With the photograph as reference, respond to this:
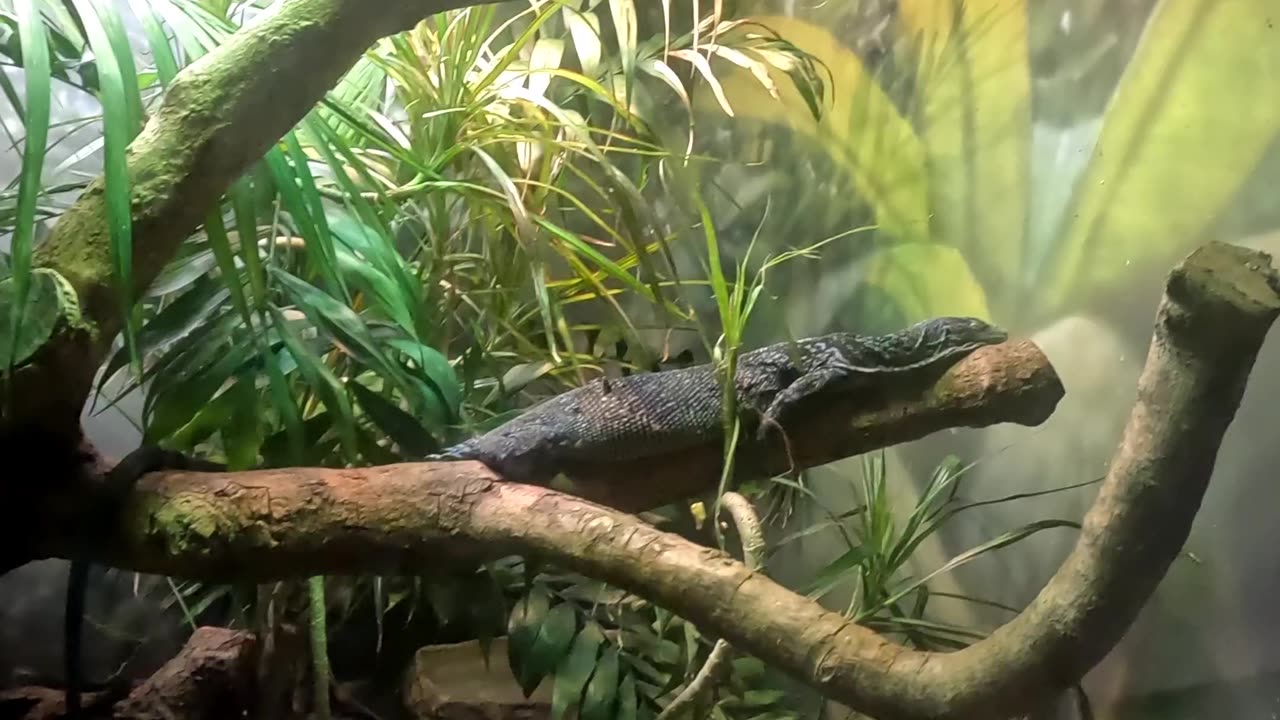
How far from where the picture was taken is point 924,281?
7.50ft

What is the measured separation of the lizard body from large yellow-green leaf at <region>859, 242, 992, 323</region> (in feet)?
0.99

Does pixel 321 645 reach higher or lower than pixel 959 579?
higher

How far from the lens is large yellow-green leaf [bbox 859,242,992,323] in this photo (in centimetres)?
216

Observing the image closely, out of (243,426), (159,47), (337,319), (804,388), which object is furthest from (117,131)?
(804,388)

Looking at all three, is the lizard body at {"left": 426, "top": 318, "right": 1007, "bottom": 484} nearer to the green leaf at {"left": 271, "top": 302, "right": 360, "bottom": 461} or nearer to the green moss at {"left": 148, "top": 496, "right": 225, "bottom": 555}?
the green leaf at {"left": 271, "top": 302, "right": 360, "bottom": 461}

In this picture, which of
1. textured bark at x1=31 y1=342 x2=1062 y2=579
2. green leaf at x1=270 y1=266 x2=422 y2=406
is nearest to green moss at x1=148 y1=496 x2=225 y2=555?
textured bark at x1=31 y1=342 x2=1062 y2=579

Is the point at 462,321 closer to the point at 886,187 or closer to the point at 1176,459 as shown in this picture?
the point at 886,187

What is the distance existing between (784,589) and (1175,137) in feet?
3.62

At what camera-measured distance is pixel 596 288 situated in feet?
5.98

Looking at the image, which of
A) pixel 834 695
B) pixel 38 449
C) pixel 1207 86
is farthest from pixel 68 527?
pixel 1207 86

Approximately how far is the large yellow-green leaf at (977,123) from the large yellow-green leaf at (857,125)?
0.23 feet

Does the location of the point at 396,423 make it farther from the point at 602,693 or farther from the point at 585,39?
the point at 585,39

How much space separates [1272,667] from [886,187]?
4.47 ft

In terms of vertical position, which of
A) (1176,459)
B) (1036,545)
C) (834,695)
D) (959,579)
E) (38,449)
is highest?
(1176,459)
